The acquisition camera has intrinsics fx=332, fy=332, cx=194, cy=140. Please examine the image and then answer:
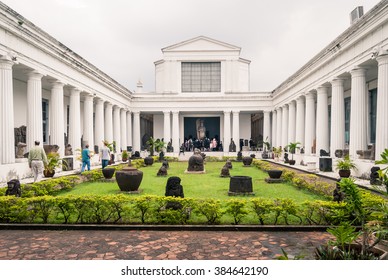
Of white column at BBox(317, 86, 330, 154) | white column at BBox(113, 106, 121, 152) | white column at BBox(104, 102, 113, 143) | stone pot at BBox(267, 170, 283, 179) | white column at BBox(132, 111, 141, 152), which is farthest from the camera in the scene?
white column at BBox(132, 111, 141, 152)

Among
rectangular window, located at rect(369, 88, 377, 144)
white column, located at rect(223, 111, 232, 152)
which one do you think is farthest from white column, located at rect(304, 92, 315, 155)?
white column, located at rect(223, 111, 232, 152)

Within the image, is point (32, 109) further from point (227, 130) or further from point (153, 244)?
point (227, 130)

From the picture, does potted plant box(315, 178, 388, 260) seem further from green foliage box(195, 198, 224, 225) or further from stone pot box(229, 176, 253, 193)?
stone pot box(229, 176, 253, 193)

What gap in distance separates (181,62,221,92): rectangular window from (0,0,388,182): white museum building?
5.0 inches

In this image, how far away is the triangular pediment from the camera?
4184 centimetres

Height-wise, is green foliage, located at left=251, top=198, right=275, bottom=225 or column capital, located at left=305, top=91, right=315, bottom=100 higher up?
column capital, located at left=305, top=91, right=315, bottom=100

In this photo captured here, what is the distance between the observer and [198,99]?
3984cm

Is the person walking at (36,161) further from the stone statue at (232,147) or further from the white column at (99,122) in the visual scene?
the stone statue at (232,147)

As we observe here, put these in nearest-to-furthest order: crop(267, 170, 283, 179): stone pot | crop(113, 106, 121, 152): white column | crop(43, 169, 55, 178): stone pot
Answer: crop(267, 170, 283, 179): stone pot, crop(43, 169, 55, 178): stone pot, crop(113, 106, 121, 152): white column

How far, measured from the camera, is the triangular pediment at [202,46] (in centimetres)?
4184

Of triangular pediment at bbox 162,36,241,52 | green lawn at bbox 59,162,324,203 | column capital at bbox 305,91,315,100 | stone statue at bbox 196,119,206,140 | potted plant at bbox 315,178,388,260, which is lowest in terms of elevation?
green lawn at bbox 59,162,324,203

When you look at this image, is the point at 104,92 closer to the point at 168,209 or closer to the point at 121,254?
the point at 168,209

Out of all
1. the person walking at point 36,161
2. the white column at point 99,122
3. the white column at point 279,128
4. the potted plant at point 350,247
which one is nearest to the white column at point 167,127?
the white column at point 99,122

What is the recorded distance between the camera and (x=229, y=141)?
133 ft
